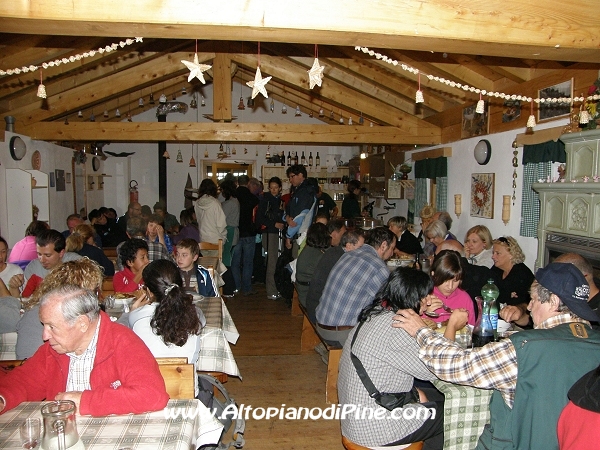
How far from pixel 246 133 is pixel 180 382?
19.2 ft

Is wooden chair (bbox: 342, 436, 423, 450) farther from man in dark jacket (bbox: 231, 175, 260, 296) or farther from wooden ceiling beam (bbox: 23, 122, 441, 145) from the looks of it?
wooden ceiling beam (bbox: 23, 122, 441, 145)

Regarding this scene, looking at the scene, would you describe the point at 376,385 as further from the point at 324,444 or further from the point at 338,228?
the point at 338,228

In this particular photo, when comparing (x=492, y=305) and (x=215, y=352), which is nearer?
(x=492, y=305)

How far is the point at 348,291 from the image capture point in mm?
3572

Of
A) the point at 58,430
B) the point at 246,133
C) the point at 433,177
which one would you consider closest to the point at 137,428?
the point at 58,430

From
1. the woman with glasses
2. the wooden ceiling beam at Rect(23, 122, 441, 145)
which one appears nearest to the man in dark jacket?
the wooden ceiling beam at Rect(23, 122, 441, 145)

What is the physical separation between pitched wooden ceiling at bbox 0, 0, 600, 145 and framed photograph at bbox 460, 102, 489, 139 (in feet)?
0.71

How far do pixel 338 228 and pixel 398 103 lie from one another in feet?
10.4

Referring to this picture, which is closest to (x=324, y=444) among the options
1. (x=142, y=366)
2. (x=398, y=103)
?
(x=142, y=366)

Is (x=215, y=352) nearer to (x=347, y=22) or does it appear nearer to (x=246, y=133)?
(x=347, y=22)

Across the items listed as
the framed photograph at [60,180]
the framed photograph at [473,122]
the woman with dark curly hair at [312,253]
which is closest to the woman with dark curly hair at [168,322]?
the woman with dark curly hair at [312,253]

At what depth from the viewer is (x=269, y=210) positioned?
7230mm

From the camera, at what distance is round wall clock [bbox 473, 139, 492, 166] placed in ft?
20.0

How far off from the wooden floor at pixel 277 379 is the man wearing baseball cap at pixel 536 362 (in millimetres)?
1452
